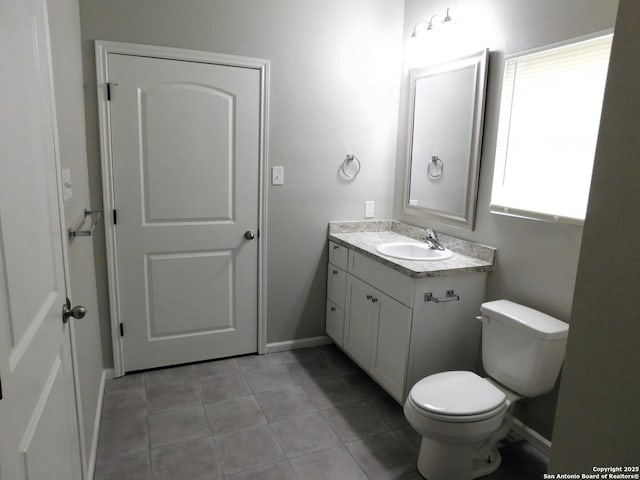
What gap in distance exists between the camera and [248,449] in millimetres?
2100

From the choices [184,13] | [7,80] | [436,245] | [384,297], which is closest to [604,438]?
[7,80]

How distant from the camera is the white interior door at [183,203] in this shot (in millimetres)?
2512

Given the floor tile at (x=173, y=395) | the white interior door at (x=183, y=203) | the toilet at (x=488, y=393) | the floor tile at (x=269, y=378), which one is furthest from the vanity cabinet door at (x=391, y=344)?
the floor tile at (x=173, y=395)

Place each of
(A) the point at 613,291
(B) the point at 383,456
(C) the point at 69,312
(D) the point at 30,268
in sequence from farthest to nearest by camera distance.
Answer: (B) the point at 383,456 < (C) the point at 69,312 < (D) the point at 30,268 < (A) the point at 613,291

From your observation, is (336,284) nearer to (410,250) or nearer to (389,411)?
(410,250)

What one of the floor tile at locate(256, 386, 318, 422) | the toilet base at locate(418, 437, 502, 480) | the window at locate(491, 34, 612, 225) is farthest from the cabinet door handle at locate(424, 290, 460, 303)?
the floor tile at locate(256, 386, 318, 422)

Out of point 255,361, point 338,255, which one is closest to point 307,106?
point 338,255

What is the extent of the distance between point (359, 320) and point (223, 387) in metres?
0.91

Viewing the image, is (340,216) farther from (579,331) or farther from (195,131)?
(579,331)

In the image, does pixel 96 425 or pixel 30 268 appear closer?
pixel 30 268

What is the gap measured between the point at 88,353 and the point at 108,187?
0.95 m

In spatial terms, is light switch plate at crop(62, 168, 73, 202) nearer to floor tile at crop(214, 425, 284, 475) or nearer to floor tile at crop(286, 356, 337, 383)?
floor tile at crop(214, 425, 284, 475)

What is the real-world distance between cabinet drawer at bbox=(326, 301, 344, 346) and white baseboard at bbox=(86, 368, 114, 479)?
4.68 ft

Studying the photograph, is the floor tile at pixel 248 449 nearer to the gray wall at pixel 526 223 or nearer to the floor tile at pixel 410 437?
the floor tile at pixel 410 437
